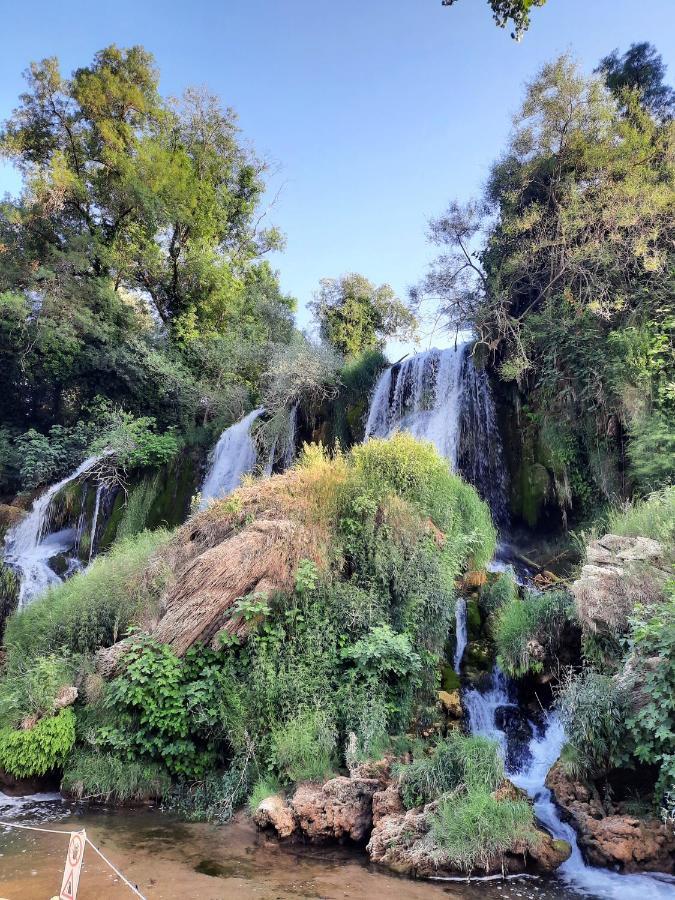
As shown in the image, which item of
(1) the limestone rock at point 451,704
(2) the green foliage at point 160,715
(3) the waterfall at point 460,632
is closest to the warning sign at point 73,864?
(2) the green foliage at point 160,715

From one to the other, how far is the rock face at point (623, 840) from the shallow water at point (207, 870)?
0.48 metres

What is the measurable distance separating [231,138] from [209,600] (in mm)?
22486

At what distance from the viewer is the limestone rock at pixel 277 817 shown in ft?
16.3

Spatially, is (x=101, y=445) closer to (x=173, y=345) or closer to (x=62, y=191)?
(x=173, y=345)

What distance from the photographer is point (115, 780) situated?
592cm

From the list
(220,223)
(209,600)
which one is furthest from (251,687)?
(220,223)

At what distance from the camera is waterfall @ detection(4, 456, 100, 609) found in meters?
12.8

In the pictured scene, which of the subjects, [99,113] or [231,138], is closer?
[99,113]

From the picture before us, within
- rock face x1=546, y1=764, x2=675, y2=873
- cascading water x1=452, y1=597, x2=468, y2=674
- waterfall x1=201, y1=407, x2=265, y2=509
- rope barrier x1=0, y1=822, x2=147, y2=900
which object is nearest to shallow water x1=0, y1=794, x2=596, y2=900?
rope barrier x1=0, y1=822, x2=147, y2=900

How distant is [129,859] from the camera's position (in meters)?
4.49

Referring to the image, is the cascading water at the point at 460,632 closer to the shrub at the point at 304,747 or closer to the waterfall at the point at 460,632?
the waterfall at the point at 460,632

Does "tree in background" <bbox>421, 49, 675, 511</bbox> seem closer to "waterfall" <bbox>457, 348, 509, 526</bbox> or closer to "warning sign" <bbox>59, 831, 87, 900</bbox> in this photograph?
"waterfall" <bbox>457, 348, 509, 526</bbox>

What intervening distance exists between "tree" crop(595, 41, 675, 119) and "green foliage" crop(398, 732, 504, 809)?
15.8m

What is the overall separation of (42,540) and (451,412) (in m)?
11.4
